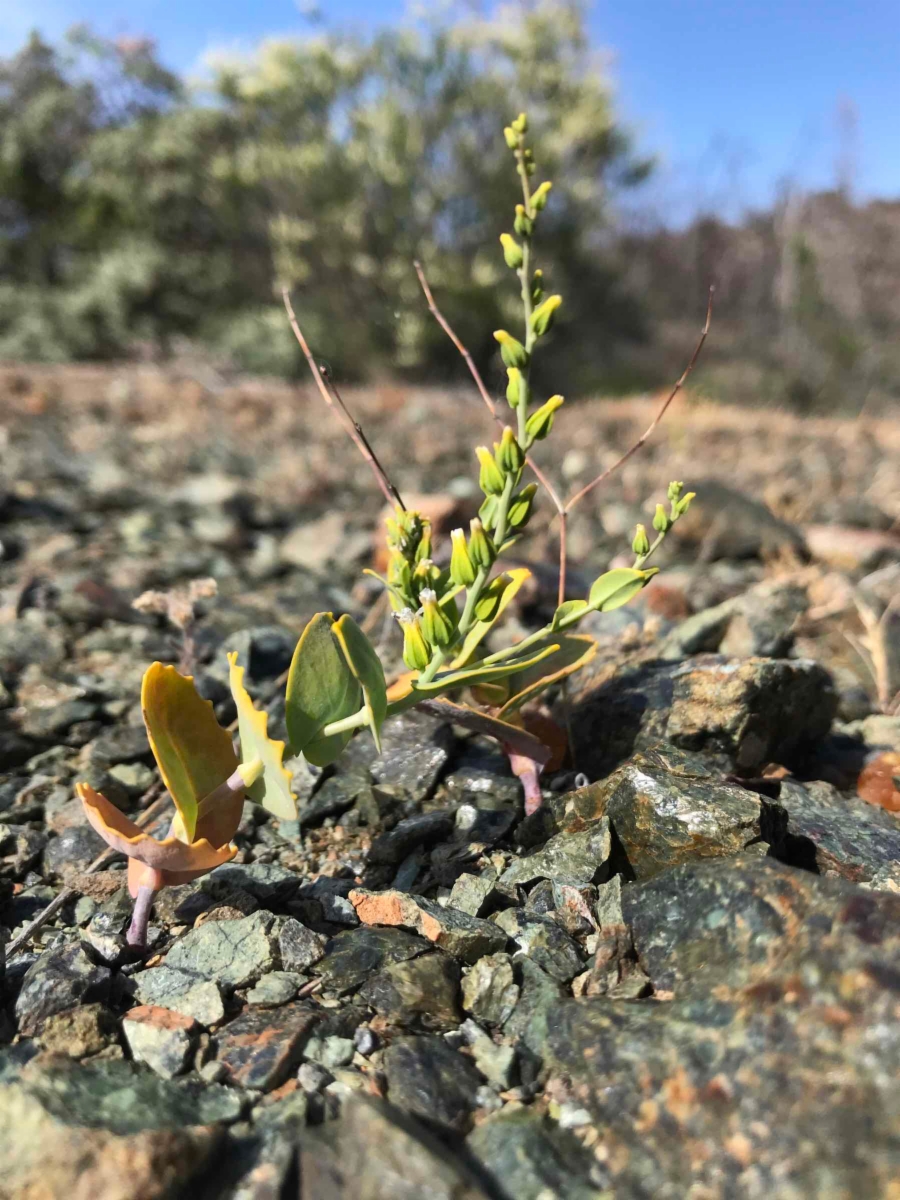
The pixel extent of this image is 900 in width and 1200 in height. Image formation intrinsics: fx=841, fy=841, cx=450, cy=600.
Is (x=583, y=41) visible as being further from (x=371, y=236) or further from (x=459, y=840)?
(x=459, y=840)

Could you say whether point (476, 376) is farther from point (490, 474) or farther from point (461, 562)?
point (461, 562)

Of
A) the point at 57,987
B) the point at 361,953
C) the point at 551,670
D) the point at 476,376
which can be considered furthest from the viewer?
the point at 551,670

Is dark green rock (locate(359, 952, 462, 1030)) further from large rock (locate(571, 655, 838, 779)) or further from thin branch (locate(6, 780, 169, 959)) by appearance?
large rock (locate(571, 655, 838, 779))

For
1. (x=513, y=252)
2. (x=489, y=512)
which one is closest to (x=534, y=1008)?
(x=489, y=512)

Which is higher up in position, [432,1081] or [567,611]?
[567,611]

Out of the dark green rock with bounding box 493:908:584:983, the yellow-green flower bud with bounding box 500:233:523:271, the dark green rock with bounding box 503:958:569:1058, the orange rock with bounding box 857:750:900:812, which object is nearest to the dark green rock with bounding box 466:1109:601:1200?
the dark green rock with bounding box 503:958:569:1058

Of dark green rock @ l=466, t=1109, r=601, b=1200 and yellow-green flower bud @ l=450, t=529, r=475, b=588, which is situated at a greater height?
yellow-green flower bud @ l=450, t=529, r=475, b=588

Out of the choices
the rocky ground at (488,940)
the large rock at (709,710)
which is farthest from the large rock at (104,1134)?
the large rock at (709,710)

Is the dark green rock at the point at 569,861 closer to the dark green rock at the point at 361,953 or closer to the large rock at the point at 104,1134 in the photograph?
the dark green rock at the point at 361,953
